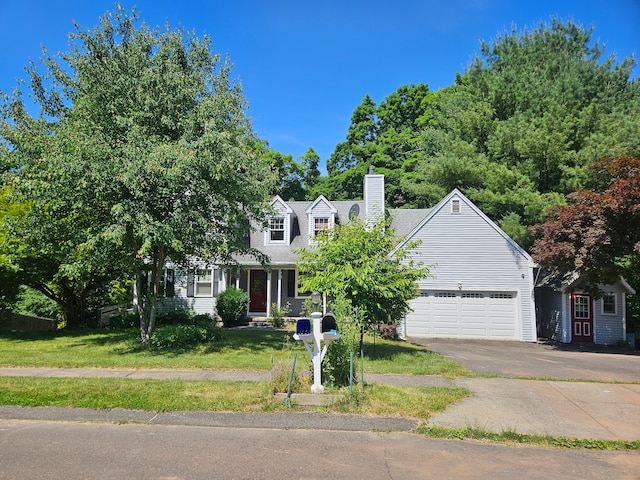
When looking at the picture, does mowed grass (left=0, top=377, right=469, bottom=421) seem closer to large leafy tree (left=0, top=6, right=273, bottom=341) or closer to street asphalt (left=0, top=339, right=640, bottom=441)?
street asphalt (left=0, top=339, right=640, bottom=441)

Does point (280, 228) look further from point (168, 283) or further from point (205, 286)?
point (168, 283)

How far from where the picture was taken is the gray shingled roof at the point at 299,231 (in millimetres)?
20469

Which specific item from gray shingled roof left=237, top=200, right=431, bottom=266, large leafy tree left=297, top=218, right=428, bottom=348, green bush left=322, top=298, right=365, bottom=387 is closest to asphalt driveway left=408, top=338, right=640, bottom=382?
large leafy tree left=297, top=218, right=428, bottom=348

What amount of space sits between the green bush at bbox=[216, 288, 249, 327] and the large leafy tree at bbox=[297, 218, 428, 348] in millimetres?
8087

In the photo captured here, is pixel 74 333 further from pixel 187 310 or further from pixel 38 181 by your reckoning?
pixel 38 181

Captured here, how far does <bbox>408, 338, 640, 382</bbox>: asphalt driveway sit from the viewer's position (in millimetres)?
9867

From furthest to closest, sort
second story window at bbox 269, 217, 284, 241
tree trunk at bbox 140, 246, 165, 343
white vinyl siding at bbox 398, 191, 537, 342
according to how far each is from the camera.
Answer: second story window at bbox 269, 217, 284, 241 → white vinyl siding at bbox 398, 191, 537, 342 → tree trunk at bbox 140, 246, 165, 343

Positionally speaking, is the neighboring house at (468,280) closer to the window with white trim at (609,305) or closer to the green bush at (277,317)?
the green bush at (277,317)

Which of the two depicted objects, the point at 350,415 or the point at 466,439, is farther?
the point at 350,415

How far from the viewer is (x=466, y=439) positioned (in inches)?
221

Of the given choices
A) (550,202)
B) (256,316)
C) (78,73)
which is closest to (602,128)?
(550,202)

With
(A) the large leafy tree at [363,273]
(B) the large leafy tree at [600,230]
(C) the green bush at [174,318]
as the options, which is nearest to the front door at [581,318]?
(B) the large leafy tree at [600,230]

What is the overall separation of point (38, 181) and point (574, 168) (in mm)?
21680

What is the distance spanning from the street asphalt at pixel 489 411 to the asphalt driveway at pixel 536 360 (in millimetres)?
114
